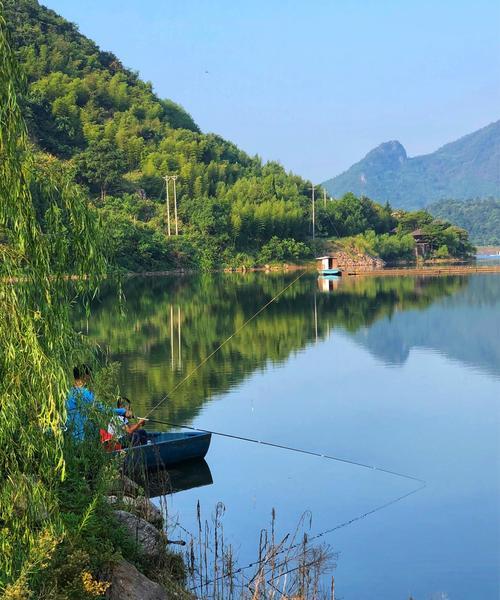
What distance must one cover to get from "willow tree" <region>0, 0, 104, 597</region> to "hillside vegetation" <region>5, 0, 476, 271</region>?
49.7 m

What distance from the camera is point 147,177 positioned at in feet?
262

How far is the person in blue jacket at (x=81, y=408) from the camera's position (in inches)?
258

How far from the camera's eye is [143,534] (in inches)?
291

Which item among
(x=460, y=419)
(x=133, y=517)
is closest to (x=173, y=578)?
(x=133, y=517)

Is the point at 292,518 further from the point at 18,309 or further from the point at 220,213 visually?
the point at 220,213

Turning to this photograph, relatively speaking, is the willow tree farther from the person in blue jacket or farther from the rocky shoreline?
the rocky shoreline

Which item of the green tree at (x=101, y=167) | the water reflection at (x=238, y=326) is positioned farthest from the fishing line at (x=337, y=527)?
the green tree at (x=101, y=167)

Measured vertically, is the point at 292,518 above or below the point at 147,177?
below

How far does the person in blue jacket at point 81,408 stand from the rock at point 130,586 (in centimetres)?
111

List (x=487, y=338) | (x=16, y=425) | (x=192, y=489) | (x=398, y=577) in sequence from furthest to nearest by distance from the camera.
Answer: (x=487, y=338), (x=192, y=489), (x=398, y=577), (x=16, y=425)

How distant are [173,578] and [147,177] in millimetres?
74349

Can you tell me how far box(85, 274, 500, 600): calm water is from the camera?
9.68 metres

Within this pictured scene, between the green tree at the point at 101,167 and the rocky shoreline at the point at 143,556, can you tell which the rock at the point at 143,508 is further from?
the green tree at the point at 101,167

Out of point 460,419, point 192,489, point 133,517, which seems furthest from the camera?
point 460,419
